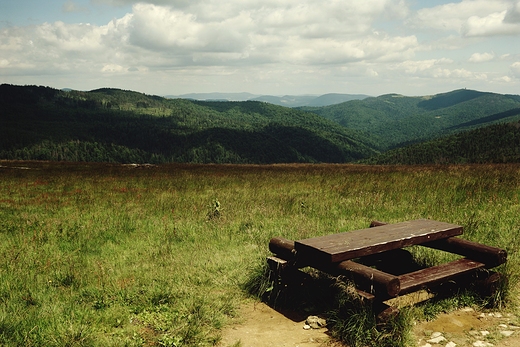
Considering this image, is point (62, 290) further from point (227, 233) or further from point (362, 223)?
point (362, 223)

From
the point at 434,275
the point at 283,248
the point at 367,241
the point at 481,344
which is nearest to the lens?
the point at 481,344

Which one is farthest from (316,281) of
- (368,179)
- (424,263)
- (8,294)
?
(368,179)

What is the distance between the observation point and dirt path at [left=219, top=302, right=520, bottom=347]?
12.7 ft

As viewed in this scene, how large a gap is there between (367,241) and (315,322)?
1.28 m

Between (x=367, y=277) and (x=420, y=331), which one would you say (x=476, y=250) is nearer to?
(x=420, y=331)

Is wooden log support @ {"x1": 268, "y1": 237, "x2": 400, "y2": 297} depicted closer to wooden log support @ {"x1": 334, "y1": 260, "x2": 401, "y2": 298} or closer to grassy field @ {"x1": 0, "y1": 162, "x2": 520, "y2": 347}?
wooden log support @ {"x1": 334, "y1": 260, "x2": 401, "y2": 298}

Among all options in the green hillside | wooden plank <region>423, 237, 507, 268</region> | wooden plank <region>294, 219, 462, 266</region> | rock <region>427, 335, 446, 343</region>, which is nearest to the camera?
rock <region>427, 335, 446, 343</region>

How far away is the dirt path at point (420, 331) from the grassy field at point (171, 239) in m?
0.27

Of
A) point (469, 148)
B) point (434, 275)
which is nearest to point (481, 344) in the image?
point (434, 275)

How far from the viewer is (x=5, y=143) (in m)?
156

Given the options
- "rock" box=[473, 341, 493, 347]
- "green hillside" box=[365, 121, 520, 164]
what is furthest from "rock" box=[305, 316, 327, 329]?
"green hillside" box=[365, 121, 520, 164]

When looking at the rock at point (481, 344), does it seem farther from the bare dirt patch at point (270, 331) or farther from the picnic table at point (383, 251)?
the bare dirt patch at point (270, 331)

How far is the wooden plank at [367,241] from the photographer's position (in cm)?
443

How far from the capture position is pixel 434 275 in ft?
14.5
